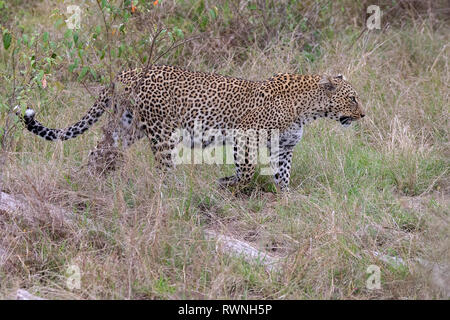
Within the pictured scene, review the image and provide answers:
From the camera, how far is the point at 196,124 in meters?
7.71

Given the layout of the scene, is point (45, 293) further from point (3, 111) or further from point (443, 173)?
point (443, 173)

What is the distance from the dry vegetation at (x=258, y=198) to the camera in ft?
18.1

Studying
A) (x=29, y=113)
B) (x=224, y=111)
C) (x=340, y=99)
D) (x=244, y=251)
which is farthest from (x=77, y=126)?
(x=340, y=99)

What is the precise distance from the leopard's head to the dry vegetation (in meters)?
0.48

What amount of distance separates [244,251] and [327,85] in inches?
94.6

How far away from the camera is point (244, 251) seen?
19.8 ft

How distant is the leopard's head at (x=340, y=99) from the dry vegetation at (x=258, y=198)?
18.9 inches

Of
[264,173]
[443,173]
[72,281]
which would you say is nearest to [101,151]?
[264,173]

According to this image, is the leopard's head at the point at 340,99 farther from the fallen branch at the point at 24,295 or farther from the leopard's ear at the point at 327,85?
the fallen branch at the point at 24,295

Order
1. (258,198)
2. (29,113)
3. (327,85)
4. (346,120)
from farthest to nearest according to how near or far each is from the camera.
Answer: (346,120) < (327,85) < (258,198) < (29,113)

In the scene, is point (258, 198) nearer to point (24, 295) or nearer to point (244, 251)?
point (244, 251)

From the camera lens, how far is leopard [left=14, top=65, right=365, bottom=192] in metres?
7.52

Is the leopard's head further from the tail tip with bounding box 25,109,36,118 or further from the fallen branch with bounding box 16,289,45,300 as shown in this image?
the fallen branch with bounding box 16,289,45,300
